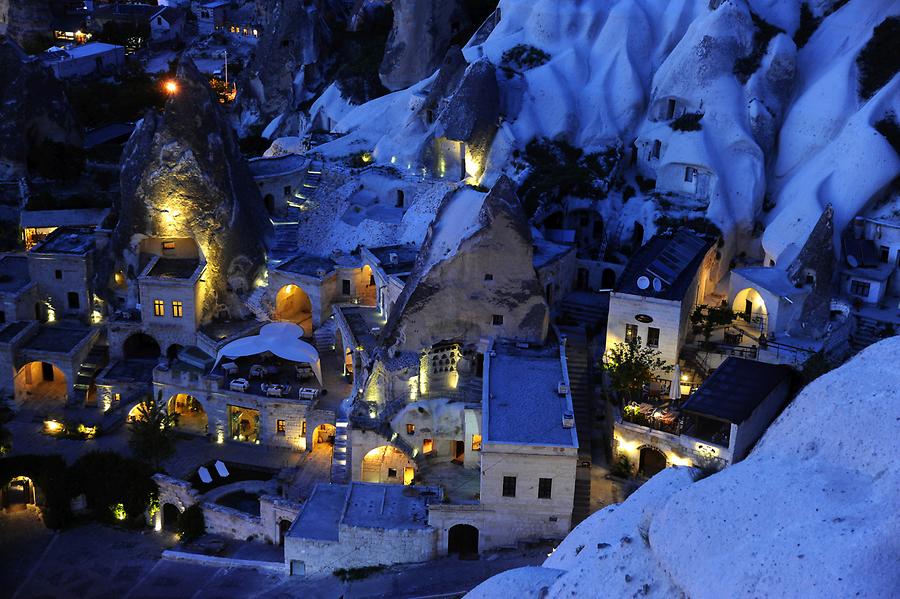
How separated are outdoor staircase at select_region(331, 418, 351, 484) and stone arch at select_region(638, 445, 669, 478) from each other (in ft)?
48.6

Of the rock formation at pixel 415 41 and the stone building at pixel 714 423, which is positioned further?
the rock formation at pixel 415 41

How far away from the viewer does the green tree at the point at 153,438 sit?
180ft

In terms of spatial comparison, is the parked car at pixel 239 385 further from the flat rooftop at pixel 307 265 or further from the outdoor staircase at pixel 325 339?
the flat rooftop at pixel 307 265

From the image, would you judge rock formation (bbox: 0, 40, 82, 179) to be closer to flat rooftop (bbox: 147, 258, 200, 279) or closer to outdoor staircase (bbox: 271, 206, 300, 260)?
outdoor staircase (bbox: 271, 206, 300, 260)

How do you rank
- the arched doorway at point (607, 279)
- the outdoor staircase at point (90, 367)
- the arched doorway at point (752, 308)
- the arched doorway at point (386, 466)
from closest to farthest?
1. the arched doorway at point (386, 466)
2. the arched doorway at point (752, 308)
3. the outdoor staircase at point (90, 367)
4. the arched doorway at point (607, 279)

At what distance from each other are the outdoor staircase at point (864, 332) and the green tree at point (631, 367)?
10.7 m

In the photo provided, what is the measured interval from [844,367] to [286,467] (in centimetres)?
4021

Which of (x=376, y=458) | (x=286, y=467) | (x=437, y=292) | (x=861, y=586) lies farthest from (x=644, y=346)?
(x=861, y=586)

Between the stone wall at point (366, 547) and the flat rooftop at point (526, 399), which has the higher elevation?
the flat rooftop at point (526, 399)

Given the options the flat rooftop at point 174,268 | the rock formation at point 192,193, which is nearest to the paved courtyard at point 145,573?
the flat rooftop at point 174,268

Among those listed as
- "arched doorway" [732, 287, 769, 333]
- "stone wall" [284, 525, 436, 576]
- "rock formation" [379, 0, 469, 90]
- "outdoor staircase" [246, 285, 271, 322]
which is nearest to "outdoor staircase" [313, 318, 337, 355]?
"outdoor staircase" [246, 285, 271, 322]

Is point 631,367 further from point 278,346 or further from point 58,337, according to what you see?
point 58,337

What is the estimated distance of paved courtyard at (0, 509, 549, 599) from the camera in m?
44.3

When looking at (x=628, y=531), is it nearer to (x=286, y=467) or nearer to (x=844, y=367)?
(x=844, y=367)
